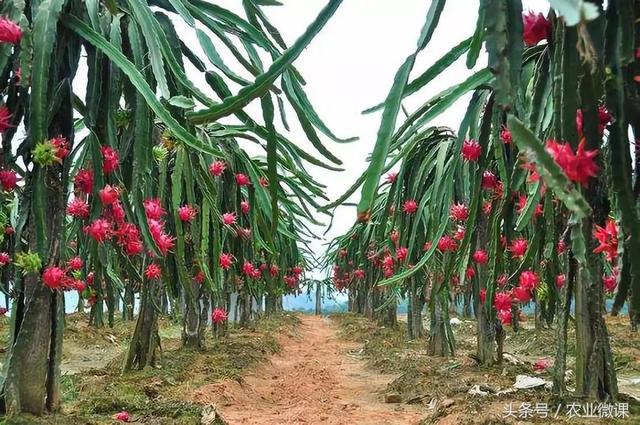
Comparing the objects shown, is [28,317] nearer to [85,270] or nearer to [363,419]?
[85,270]

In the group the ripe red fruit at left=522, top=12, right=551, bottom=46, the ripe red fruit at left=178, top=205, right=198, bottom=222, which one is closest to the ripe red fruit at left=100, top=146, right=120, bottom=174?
the ripe red fruit at left=178, top=205, right=198, bottom=222

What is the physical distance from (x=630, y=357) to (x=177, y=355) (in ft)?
16.1

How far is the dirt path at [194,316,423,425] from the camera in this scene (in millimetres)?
4234

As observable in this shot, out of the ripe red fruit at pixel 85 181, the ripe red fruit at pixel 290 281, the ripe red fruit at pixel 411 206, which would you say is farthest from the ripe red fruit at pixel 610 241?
the ripe red fruit at pixel 290 281

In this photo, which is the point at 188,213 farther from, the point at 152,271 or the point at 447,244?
the point at 447,244

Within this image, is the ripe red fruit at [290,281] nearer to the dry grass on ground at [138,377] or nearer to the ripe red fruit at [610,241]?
the dry grass on ground at [138,377]

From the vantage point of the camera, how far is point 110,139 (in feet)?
8.40

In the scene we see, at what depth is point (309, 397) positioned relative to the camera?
536 cm

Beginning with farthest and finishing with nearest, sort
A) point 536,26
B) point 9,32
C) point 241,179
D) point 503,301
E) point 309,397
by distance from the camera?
point 309,397 → point 241,179 → point 503,301 → point 9,32 → point 536,26

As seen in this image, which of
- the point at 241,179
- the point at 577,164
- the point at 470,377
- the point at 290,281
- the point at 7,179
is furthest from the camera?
the point at 290,281

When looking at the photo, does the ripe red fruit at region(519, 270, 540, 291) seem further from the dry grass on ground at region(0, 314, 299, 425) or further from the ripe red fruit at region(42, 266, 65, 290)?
the ripe red fruit at region(42, 266, 65, 290)

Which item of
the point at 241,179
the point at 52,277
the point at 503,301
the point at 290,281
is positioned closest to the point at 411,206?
the point at 241,179

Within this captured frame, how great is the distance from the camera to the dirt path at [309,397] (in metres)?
4.23

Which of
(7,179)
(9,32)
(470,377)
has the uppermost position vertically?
(9,32)
